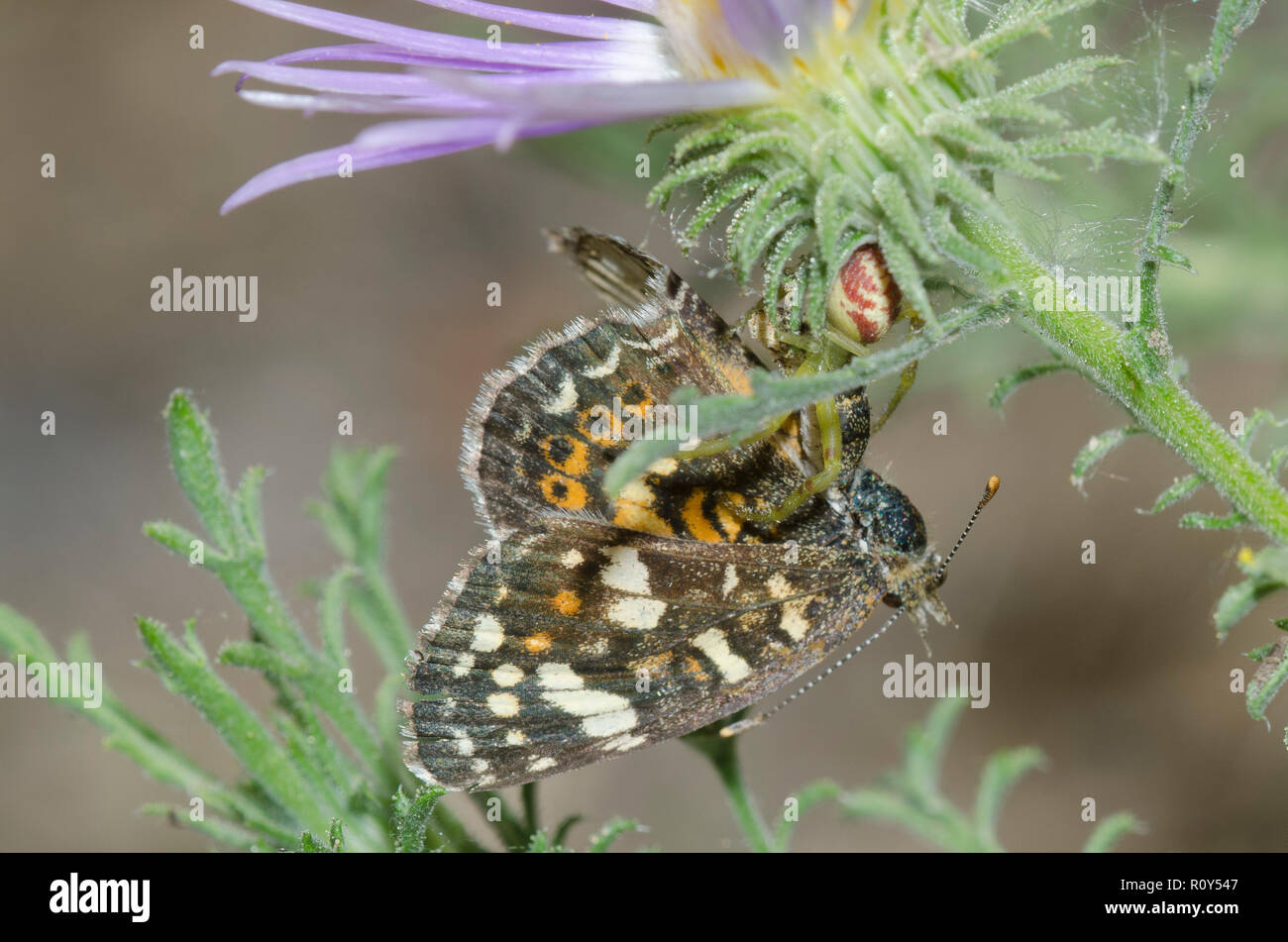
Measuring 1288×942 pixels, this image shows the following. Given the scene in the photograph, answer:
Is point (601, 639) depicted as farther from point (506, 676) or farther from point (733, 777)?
point (733, 777)

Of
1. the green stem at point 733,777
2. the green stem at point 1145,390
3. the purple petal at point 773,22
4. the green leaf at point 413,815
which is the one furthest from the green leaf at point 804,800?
the purple petal at point 773,22

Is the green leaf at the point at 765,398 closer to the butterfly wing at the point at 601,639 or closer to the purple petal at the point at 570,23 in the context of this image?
the butterfly wing at the point at 601,639

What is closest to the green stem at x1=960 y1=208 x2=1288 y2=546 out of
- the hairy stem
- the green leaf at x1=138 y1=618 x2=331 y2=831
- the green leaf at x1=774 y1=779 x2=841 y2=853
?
the hairy stem

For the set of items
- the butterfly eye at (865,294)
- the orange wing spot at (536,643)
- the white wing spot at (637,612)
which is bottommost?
the orange wing spot at (536,643)

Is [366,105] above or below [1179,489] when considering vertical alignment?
above

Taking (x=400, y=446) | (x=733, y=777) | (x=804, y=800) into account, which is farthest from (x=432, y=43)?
(x=400, y=446)
